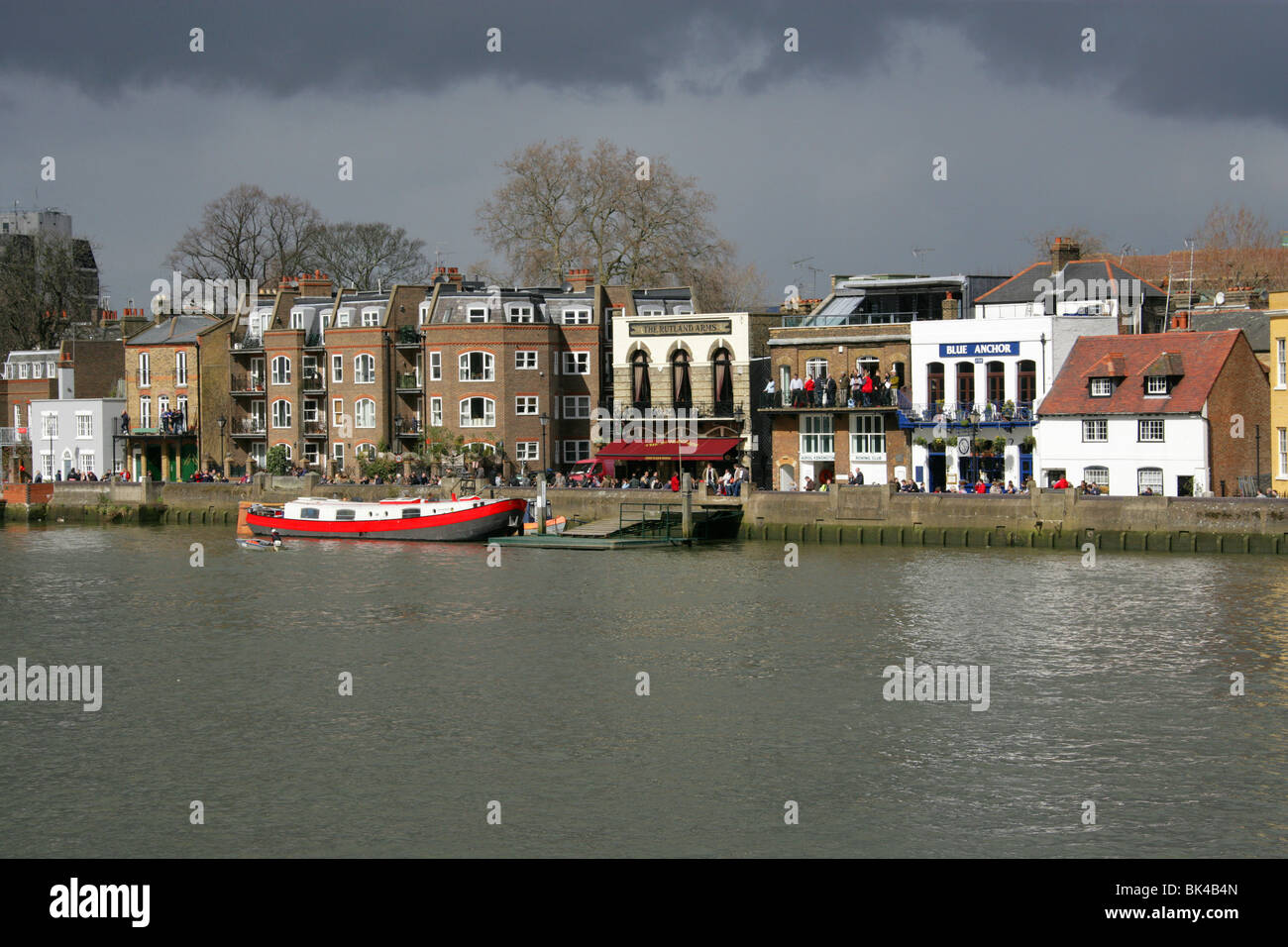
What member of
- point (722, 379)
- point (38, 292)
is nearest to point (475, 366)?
point (722, 379)

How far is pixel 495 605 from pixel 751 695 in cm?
1314

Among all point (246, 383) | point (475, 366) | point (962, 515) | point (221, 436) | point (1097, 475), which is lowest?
point (962, 515)

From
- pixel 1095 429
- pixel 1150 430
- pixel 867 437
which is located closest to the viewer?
pixel 1150 430

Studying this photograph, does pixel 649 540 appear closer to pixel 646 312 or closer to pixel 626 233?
pixel 646 312

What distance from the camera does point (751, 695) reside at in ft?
100

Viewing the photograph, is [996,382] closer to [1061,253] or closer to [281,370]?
[1061,253]

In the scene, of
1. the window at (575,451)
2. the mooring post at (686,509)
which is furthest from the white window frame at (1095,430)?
the window at (575,451)

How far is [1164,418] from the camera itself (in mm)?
54281

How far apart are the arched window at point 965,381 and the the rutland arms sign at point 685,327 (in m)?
11.1

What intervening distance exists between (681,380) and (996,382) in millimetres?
14905

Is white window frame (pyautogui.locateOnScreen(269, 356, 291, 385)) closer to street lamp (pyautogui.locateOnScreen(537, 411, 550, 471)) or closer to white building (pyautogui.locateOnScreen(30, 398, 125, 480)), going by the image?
white building (pyautogui.locateOnScreen(30, 398, 125, 480))

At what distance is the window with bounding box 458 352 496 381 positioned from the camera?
232ft
